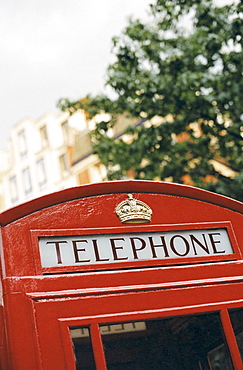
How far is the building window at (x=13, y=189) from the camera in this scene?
3061 cm

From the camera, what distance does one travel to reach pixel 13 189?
30969 millimetres

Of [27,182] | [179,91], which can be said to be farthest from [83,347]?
[27,182]

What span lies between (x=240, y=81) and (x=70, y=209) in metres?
6.94

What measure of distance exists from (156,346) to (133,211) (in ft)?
3.87

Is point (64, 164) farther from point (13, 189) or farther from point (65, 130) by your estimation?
point (13, 189)

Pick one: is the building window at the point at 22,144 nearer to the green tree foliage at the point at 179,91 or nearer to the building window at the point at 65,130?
the building window at the point at 65,130

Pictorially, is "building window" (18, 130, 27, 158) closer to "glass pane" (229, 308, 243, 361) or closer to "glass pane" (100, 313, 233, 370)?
"glass pane" (100, 313, 233, 370)

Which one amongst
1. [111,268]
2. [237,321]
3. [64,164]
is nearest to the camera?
[111,268]

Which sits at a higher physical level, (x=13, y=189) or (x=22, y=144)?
(x=22, y=144)

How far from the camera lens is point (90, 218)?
8.30ft

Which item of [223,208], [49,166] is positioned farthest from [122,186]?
[49,166]

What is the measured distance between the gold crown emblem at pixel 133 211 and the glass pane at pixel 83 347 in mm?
570

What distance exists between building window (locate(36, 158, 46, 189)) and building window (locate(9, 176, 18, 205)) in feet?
6.66

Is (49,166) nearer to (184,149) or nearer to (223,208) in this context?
(184,149)
